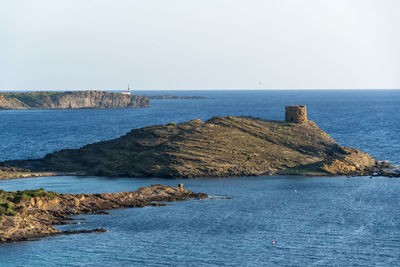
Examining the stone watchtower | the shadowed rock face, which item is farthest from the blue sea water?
the stone watchtower

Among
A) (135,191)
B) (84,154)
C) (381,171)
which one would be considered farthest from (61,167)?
(381,171)

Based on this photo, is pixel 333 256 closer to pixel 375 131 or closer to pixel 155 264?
pixel 155 264

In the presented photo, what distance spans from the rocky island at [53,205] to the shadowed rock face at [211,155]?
16874 millimetres

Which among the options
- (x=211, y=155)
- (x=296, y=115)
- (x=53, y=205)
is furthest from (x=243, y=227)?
(x=296, y=115)

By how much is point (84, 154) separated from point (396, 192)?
177 feet

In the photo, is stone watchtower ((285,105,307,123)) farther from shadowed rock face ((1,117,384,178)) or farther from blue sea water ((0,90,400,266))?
blue sea water ((0,90,400,266))

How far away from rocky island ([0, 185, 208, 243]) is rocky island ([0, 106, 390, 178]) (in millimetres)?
17141

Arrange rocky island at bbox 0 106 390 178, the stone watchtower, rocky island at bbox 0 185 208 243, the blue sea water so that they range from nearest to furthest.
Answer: the blue sea water → rocky island at bbox 0 185 208 243 → rocky island at bbox 0 106 390 178 → the stone watchtower

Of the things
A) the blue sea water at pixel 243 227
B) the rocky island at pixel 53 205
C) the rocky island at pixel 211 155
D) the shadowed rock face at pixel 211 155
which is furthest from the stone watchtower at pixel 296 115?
the rocky island at pixel 53 205

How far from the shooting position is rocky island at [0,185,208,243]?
70188 mm

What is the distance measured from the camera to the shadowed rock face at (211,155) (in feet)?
363

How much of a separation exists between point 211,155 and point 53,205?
38.0 meters

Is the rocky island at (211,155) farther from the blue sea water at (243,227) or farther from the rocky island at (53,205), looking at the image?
the rocky island at (53,205)

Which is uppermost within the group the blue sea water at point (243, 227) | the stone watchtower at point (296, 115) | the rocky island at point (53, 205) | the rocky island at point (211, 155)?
the stone watchtower at point (296, 115)
